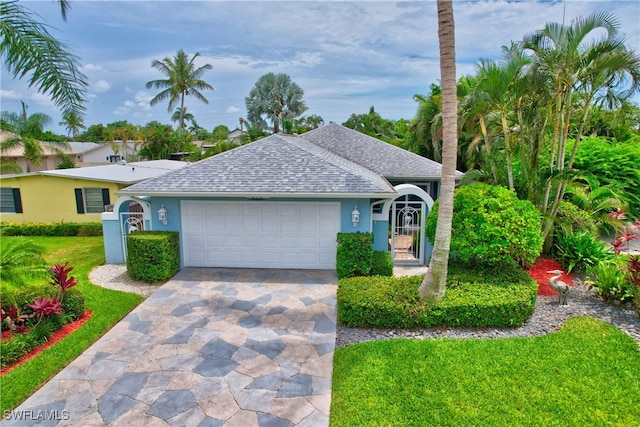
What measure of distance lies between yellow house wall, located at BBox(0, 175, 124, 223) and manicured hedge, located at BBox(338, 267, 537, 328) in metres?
15.1

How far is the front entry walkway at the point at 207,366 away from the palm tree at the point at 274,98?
25.9 metres

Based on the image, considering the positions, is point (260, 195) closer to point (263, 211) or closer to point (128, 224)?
point (263, 211)

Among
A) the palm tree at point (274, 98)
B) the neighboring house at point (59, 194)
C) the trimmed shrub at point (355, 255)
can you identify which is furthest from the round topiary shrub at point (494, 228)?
the palm tree at point (274, 98)

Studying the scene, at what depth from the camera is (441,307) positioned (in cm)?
743

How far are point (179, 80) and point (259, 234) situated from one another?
3368 centimetres

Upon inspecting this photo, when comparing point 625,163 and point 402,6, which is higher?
point 402,6

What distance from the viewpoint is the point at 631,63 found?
900 cm

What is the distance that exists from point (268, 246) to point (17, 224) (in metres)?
15.4

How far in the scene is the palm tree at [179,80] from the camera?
38.4 meters

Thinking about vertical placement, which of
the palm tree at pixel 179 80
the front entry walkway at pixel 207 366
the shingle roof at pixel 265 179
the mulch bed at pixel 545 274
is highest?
the palm tree at pixel 179 80

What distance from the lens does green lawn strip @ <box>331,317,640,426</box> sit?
5.01 metres

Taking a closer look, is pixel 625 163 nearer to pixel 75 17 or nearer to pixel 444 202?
pixel 444 202

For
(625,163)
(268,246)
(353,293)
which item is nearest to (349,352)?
(353,293)

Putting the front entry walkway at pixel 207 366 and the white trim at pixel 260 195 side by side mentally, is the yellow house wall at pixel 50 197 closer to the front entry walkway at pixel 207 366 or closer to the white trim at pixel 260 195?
the white trim at pixel 260 195
